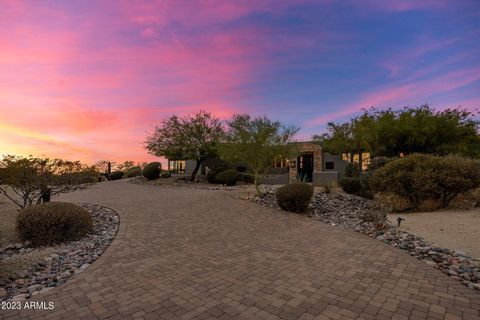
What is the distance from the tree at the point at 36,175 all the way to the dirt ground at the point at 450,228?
10724 mm

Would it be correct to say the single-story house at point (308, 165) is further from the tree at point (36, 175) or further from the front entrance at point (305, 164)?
the tree at point (36, 175)

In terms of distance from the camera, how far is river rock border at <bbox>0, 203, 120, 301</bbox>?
4066mm

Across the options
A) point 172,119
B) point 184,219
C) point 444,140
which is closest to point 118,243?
point 184,219

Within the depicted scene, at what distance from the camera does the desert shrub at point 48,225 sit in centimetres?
640

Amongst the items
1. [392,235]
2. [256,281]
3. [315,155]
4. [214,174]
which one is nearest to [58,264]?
[256,281]

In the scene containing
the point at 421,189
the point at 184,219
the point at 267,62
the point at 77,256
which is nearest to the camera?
the point at 77,256

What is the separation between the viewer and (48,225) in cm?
643

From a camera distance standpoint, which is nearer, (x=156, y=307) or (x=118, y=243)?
(x=156, y=307)

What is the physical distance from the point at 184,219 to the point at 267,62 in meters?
8.69

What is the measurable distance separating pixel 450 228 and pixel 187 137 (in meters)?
18.1

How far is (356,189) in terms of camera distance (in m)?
15.0

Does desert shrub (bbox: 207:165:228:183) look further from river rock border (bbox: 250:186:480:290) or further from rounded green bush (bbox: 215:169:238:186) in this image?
river rock border (bbox: 250:186:480:290)

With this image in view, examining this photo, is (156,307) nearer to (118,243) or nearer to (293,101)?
(118,243)

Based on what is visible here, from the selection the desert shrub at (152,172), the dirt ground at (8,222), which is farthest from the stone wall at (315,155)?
the dirt ground at (8,222)
